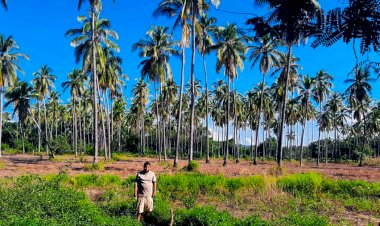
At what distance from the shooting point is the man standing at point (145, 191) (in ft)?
30.9

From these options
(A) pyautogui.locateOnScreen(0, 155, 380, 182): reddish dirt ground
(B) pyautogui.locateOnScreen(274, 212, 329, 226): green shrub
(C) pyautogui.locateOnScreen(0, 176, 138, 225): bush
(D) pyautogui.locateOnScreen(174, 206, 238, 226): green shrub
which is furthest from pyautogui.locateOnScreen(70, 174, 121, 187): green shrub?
(B) pyautogui.locateOnScreen(274, 212, 329, 226): green shrub

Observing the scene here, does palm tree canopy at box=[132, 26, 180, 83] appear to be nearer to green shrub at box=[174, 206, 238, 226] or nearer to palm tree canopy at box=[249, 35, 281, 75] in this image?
palm tree canopy at box=[249, 35, 281, 75]

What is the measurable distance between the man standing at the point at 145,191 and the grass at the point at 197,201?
39 cm

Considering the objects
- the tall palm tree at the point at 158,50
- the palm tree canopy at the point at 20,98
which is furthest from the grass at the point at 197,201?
the palm tree canopy at the point at 20,98

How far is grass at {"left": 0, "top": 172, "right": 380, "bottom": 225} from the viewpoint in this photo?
814 cm

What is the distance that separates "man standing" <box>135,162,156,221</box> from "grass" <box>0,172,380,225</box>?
393mm

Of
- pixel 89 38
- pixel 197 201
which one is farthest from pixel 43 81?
pixel 197 201

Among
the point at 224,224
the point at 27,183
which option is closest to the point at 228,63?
the point at 27,183

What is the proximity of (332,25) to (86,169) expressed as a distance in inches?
957

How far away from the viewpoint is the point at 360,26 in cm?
186

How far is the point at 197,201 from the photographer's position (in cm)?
1258

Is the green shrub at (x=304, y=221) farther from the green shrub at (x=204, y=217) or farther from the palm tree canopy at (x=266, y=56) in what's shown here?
the palm tree canopy at (x=266, y=56)

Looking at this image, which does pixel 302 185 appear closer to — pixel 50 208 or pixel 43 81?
pixel 50 208

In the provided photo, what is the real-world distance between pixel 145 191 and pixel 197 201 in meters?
3.58
